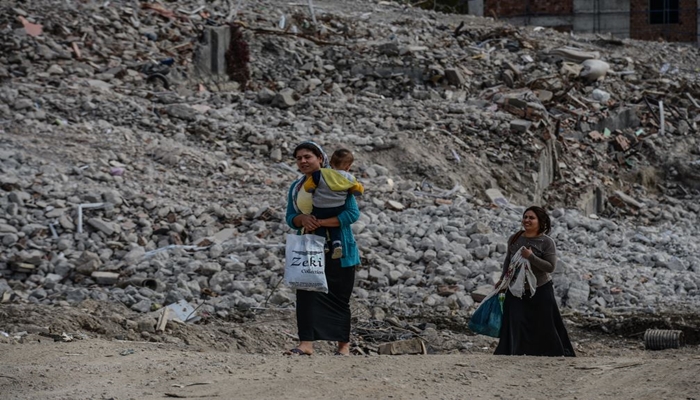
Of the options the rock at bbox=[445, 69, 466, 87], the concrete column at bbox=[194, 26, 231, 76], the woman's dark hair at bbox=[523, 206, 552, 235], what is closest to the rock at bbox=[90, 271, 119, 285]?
the woman's dark hair at bbox=[523, 206, 552, 235]

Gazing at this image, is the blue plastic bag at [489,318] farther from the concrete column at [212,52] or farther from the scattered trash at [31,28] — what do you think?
the scattered trash at [31,28]

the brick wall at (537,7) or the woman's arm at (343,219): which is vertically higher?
the brick wall at (537,7)

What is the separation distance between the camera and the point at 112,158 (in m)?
12.4

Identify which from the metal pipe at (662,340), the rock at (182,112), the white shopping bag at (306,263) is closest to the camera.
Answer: the white shopping bag at (306,263)

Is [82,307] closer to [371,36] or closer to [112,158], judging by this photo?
[112,158]

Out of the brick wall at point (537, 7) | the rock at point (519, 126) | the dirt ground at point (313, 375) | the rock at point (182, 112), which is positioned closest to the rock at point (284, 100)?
the rock at point (182, 112)

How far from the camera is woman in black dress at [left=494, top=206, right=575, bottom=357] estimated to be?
6.56m

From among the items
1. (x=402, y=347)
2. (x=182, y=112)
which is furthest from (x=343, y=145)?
(x=402, y=347)

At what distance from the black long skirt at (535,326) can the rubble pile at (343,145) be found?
2.65m

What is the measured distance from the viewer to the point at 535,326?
668 cm

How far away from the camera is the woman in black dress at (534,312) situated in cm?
656

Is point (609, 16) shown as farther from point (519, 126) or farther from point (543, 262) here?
point (543, 262)

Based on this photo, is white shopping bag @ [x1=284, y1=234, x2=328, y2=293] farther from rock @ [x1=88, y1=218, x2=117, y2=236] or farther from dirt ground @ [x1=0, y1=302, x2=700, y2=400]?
rock @ [x1=88, y1=218, x2=117, y2=236]

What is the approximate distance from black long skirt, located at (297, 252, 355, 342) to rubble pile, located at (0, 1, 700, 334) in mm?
2664
